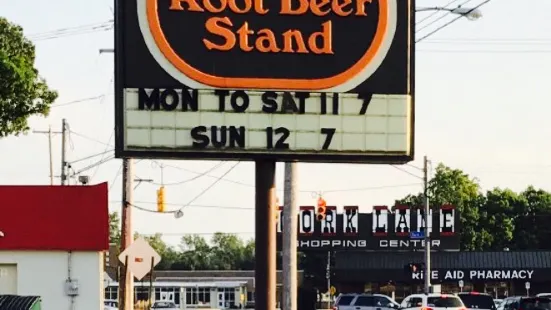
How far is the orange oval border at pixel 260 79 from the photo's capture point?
46.4 feet

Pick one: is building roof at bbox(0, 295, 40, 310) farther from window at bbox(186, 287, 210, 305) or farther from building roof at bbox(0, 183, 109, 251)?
window at bbox(186, 287, 210, 305)

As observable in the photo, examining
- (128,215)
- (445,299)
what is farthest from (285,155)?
(445,299)

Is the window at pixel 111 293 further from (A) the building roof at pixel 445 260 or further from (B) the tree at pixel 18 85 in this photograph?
(B) the tree at pixel 18 85

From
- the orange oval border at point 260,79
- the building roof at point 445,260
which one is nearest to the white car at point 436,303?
the orange oval border at point 260,79

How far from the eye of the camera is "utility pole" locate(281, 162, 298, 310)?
81.8ft

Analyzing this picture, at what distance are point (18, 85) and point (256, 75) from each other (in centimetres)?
2868

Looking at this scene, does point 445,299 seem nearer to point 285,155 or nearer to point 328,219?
point 285,155

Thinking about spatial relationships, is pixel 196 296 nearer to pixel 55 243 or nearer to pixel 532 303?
pixel 532 303

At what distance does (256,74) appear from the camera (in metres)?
14.2

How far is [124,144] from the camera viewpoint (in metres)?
14.3

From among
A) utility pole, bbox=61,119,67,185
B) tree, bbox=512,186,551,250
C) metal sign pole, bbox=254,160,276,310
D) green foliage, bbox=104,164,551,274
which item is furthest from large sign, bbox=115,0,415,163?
tree, bbox=512,186,551,250

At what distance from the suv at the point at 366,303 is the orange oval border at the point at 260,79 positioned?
116 ft

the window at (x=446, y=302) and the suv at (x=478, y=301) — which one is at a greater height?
the window at (x=446, y=302)

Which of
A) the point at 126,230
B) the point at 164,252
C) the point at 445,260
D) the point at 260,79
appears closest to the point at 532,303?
the point at 126,230
